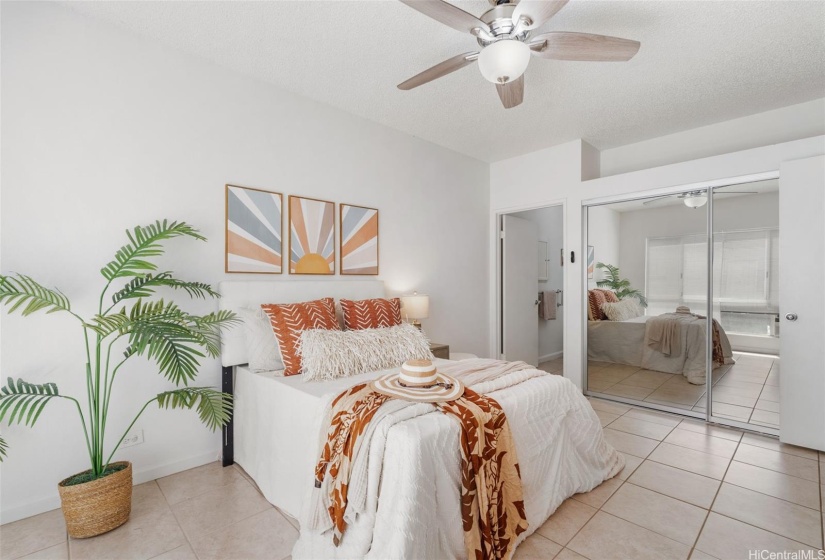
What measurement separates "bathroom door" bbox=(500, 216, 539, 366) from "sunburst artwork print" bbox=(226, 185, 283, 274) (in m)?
2.87

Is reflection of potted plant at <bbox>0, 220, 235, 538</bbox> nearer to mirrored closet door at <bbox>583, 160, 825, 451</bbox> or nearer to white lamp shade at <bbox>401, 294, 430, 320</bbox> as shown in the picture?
→ white lamp shade at <bbox>401, 294, 430, 320</bbox>

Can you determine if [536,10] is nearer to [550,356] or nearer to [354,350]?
[354,350]

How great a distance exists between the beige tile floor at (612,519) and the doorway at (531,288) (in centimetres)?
230

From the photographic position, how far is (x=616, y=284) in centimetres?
381

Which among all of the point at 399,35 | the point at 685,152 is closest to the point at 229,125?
the point at 399,35

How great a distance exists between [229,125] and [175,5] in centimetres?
73

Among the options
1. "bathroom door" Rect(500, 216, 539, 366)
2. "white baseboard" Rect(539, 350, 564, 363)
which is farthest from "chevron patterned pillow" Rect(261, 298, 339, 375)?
"white baseboard" Rect(539, 350, 564, 363)

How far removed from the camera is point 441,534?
1.40 metres

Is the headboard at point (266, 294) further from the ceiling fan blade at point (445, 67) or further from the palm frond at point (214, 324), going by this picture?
the ceiling fan blade at point (445, 67)

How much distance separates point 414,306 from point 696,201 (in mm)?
2644

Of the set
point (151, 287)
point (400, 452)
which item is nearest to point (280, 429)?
point (400, 452)

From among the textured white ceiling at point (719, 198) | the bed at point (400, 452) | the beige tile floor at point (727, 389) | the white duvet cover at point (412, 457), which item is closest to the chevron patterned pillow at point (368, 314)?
the bed at point (400, 452)

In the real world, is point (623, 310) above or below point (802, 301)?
below

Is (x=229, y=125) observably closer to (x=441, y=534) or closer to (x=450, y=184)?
(x=450, y=184)
